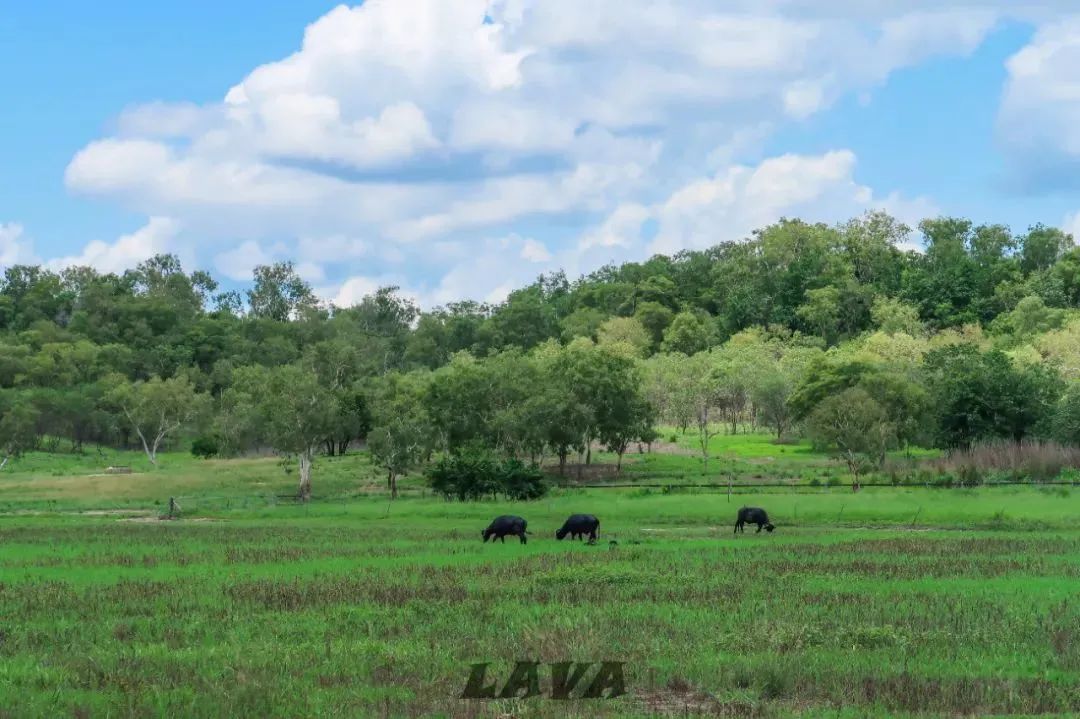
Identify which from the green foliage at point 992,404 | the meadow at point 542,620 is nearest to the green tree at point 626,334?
the green foliage at point 992,404

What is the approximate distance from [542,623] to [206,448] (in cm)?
9573

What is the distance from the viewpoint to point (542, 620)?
20.0 metres

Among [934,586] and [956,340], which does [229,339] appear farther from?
[934,586]

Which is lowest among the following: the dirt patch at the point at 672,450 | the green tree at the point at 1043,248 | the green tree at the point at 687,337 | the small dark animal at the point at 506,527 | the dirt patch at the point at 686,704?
the dirt patch at the point at 686,704

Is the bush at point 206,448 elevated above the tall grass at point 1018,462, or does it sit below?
above

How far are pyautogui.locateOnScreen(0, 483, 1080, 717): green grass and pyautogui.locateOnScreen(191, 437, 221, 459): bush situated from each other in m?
72.5

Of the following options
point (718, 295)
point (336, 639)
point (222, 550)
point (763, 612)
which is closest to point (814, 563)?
point (763, 612)

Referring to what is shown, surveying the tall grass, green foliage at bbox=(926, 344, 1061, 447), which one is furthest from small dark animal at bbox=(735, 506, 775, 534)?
green foliage at bbox=(926, 344, 1061, 447)

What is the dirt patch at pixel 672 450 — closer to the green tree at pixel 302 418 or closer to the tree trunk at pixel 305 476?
the green tree at pixel 302 418

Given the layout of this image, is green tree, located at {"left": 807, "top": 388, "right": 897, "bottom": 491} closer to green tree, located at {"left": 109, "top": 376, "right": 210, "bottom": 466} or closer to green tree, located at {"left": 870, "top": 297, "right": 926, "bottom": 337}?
green tree, located at {"left": 870, "top": 297, "right": 926, "bottom": 337}

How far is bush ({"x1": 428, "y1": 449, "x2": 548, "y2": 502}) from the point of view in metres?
62.8

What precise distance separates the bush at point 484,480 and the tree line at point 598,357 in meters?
4.92

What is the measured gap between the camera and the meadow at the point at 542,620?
1459 cm

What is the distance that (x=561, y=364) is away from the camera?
83.9 meters
